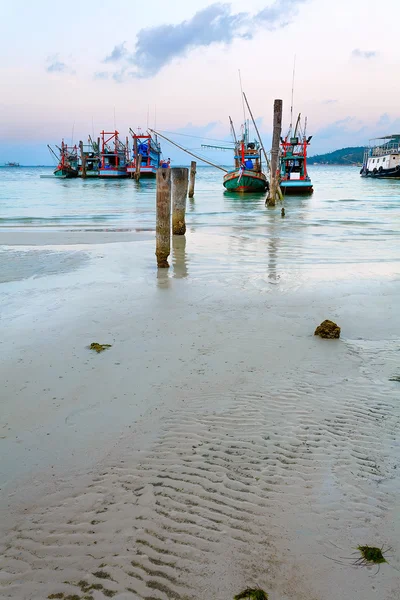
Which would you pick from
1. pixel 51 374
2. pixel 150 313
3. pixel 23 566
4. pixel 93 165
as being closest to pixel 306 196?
pixel 150 313

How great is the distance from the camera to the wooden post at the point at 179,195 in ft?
39.7

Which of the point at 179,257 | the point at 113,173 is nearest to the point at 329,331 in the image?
the point at 179,257

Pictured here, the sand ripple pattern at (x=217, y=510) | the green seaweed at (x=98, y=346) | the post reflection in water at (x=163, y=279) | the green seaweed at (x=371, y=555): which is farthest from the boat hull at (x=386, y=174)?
the green seaweed at (x=371, y=555)

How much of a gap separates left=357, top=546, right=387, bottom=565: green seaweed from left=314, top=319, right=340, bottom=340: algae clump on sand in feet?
11.1

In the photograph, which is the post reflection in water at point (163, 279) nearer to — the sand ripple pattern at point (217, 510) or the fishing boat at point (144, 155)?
the sand ripple pattern at point (217, 510)

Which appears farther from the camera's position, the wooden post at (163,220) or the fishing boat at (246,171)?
the fishing boat at (246,171)

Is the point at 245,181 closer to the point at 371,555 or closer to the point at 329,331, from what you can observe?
the point at 329,331

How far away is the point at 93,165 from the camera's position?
76438 millimetres

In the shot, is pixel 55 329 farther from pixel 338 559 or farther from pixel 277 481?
pixel 338 559

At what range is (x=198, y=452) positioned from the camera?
3.53 m

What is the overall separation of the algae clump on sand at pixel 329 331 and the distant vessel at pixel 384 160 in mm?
65121

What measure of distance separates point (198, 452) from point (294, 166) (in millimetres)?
33448

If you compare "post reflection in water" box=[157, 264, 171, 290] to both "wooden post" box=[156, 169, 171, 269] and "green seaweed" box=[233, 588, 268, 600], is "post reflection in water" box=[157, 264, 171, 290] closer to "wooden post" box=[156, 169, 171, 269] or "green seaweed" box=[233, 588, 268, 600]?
"wooden post" box=[156, 169, 171, 269]

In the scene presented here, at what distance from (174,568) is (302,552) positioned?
69cm
